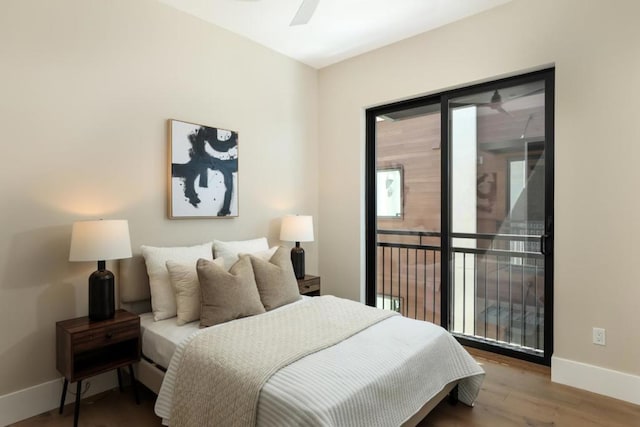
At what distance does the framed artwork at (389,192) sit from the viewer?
148 inches

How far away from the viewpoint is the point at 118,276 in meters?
2.64

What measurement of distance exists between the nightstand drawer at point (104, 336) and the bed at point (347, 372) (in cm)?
10

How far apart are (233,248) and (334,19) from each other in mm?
2083

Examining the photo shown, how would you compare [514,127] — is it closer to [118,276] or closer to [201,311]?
[201,311]

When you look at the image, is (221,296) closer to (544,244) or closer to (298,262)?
(298,262)

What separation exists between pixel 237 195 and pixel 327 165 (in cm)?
120

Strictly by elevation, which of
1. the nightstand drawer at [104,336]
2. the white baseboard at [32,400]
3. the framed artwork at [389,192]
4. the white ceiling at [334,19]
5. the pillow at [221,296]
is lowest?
the white baseboard at [32,400]

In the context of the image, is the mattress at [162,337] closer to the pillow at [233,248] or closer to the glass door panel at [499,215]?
the pillow at [233,248]

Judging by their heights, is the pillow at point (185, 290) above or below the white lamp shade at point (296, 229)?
below

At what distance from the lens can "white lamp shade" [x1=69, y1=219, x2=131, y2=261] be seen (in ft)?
7.20

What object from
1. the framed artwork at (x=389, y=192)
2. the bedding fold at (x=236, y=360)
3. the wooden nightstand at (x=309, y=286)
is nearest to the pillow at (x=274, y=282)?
the bedding fold at (x=236, y=360)

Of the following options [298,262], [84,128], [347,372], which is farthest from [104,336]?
[298,262]

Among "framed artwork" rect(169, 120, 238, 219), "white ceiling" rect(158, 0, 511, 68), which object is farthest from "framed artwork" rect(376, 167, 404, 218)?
"framed artwork" rect(169, 120, 238, 219)

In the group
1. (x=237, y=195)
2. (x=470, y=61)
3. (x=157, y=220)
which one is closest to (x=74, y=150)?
(x=157, y=220)
